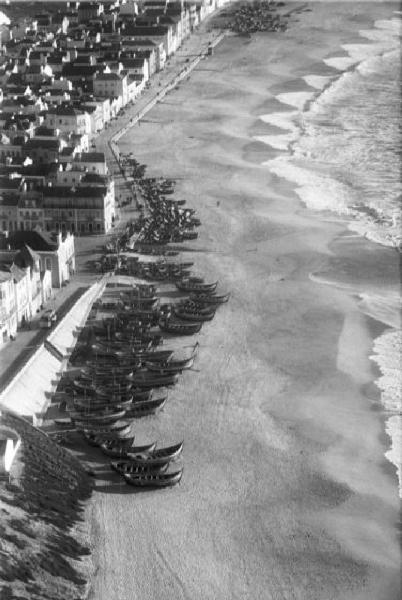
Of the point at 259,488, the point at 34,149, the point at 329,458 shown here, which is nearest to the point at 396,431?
the point at 329,458

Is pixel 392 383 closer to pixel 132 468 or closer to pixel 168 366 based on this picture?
pixel 168 366

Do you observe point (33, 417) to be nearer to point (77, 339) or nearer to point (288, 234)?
point (77, 339)

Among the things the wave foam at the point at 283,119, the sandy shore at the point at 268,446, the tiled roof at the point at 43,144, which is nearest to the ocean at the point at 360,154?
the wave foam at the point at 283,119

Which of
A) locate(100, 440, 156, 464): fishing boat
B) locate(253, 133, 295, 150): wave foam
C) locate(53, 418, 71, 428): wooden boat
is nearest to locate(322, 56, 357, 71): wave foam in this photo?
locate(253, 133, 295, 150): wave foam

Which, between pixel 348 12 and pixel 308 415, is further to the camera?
pixel 348 12

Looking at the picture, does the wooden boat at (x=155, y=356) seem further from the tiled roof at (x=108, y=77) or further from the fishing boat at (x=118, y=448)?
the tiled roof at (x=108, y=77)

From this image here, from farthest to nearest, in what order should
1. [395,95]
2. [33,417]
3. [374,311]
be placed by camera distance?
[395,95] < [374,311] < [33,417]

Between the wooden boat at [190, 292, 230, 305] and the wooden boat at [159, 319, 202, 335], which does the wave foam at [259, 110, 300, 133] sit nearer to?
the wooden boat at [190, 292, 230, 305]
